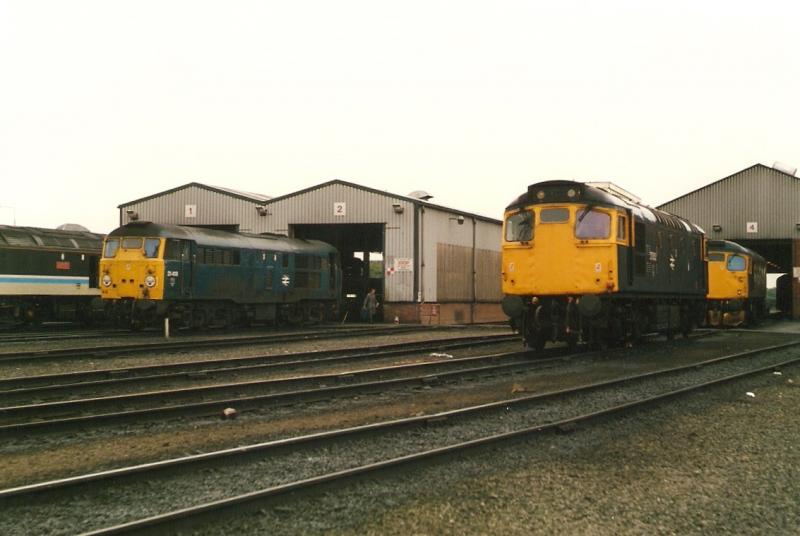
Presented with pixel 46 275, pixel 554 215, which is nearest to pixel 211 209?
pixel 46 275

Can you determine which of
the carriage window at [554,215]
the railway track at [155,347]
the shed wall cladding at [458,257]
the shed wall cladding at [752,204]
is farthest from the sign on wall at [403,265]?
the shed wall cladding at [752,204]

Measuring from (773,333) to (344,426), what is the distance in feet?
72.2

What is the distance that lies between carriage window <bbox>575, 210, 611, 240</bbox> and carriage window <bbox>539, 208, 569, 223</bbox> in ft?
0.93

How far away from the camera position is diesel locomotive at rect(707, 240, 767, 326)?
27.3 meters

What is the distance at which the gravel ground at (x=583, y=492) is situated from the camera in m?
4.70

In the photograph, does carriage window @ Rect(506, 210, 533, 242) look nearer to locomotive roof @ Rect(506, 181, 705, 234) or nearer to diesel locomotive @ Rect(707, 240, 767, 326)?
locomotive roof @ Rect(506, 181, 705, 234)

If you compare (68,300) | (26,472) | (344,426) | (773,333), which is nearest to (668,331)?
(773,333)

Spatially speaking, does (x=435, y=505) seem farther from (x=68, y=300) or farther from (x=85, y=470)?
(x=68, y=300)

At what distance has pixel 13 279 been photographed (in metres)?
22.5

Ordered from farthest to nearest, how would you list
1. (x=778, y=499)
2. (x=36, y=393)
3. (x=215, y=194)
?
(x=215, y=194)
(x=36, y=393)
(x=778, y=499)

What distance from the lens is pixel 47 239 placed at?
23.8 m

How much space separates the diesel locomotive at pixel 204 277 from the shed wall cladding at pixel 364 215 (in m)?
4.02

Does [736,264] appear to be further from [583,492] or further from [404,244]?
[583,492]

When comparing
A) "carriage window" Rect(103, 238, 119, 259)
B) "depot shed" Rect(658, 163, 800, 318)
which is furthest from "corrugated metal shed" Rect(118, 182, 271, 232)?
"depot shed" Rect(658, 163, 800, 318)
